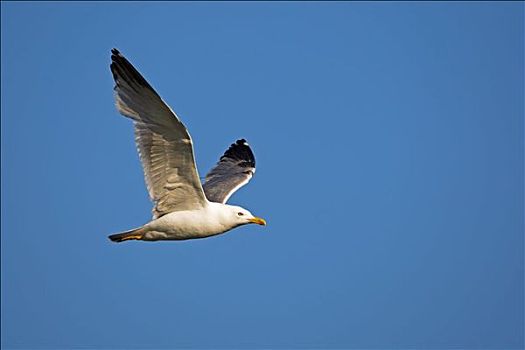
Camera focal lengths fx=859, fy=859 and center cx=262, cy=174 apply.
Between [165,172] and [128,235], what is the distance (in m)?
1.01

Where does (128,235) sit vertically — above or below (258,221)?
below

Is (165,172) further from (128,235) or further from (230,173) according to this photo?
(230,173)

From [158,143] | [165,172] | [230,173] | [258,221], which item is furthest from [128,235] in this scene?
[230,173]

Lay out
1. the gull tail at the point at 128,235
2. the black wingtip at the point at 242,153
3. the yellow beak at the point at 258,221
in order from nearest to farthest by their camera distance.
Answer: the gull tail at the point at 128,235, the yellow beak at the point at 258,221, the black wingtip at the point at 242,153

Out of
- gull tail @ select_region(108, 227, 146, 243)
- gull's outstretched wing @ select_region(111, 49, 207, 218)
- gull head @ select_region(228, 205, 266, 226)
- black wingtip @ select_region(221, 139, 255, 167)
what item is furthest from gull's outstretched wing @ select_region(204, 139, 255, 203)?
gull tail @ select_region(108, 227, 146, 243)

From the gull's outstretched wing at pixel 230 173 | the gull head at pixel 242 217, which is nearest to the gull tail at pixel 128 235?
the gull head at pixel 242 217

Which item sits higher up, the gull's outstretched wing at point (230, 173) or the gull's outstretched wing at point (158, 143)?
the gull's outstretched wing at point (230, 173)

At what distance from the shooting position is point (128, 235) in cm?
1117

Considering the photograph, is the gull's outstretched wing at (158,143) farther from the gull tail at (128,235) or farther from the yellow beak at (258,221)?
the yellow beak at (258,221)

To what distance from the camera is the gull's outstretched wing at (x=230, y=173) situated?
13.1 m

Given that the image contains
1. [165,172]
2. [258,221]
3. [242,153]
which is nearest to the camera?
[165,172]

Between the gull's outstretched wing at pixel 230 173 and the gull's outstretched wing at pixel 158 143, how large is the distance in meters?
1.63

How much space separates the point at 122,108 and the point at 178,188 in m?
1.43

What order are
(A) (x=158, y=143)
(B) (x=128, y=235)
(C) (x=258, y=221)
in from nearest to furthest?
(A) (x=158, y=143)
(B) (x=128, y=235)
(C) (x=258, y=221)
